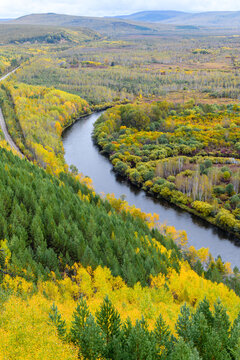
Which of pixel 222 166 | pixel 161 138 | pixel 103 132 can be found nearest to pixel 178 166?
pixel 222 166

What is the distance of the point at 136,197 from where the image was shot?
3829 inches

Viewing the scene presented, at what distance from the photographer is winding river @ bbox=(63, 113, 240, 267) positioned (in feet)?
244

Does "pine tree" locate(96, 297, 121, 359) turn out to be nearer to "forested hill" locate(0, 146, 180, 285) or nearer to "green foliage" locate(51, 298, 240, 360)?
"green foliage" locate(51, 298, 240, 360)

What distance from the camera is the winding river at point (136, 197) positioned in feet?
244

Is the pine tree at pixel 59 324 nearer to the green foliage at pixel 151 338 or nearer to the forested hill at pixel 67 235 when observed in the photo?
the green foliage at pixel 151 338

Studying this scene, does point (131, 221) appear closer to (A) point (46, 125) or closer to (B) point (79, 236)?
(B) point (79, 236)

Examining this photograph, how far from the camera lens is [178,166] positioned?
353ft

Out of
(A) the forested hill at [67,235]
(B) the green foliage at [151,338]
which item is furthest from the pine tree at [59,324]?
(A) the forested hill at [67,235]

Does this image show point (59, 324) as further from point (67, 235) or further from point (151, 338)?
point (67, 235)

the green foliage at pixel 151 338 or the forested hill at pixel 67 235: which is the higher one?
the green foliage at pixel 151 338

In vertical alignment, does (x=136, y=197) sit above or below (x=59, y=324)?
below

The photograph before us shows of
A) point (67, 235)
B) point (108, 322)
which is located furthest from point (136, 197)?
point (108, 322)

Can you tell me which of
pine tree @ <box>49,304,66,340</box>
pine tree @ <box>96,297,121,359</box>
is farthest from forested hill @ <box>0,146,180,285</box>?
pine tree @ <box>49,304,66,340</box>

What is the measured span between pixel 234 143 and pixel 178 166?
119ft
